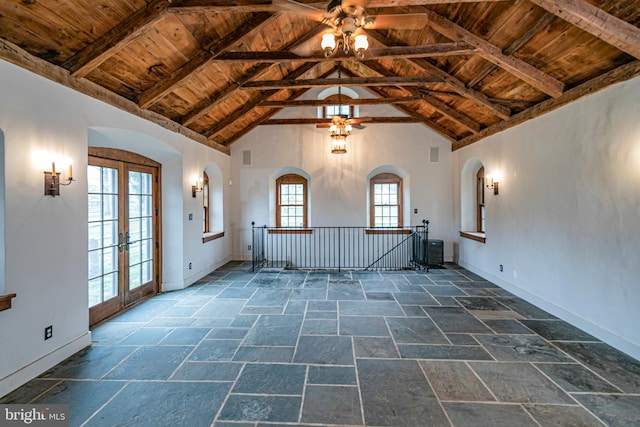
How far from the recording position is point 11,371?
2432 mm

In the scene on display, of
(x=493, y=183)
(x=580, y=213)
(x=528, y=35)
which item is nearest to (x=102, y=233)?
(x=528, y=35)

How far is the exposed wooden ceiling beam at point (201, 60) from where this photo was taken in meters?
3.71

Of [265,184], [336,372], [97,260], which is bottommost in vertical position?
[336,372]

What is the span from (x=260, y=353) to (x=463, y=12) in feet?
15.1

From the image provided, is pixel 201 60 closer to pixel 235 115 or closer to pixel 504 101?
pixel 235 115

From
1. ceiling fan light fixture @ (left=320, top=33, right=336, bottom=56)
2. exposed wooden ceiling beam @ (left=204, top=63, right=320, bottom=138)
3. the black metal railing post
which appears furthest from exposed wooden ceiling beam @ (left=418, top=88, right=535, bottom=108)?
ceiling fan light fixture @ (left=320, top=33, right=336, bottom=56)

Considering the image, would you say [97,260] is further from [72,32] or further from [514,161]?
[514,161]

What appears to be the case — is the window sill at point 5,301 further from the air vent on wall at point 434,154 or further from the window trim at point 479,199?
the window trim at point 479,199

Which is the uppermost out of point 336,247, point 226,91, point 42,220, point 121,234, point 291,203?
point 226,91

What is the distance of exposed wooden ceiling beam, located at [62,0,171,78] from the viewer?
2895 millimetres

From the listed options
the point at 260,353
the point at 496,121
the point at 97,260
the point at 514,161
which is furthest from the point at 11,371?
the point at 496,121

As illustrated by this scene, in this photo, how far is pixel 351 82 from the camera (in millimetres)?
5000

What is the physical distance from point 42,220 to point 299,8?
10.1ft

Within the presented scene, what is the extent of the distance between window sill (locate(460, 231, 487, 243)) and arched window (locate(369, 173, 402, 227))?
163 cm
